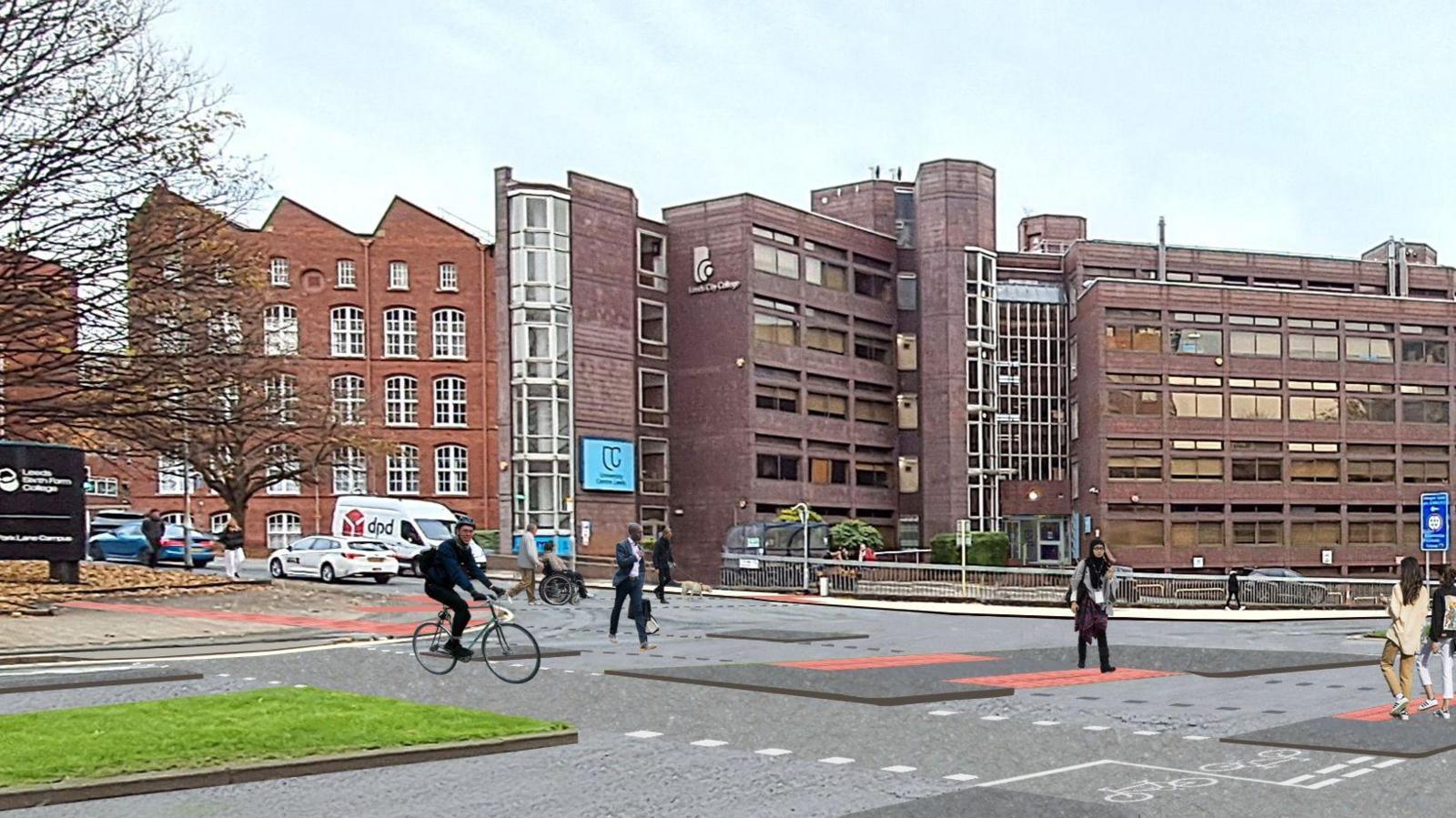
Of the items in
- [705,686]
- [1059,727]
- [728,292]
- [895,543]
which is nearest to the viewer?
[1059,727]

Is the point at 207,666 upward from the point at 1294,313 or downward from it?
downward

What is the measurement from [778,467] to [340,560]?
94.9 feet

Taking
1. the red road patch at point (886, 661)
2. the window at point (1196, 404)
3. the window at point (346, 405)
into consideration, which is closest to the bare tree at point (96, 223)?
the red road patch at point (886, 661)

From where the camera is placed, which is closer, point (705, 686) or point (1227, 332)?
point (705, 686)

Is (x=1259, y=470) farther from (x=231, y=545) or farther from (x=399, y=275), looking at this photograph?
(x=231, y=545)

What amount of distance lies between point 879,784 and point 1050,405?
243 feet

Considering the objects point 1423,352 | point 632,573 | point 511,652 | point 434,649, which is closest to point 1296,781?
point 511,652

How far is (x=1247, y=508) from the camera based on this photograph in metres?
77.7

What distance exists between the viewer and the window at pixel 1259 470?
255 ft

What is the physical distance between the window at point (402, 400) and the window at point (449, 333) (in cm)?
233

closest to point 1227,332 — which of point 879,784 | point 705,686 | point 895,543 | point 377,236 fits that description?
point 895,543

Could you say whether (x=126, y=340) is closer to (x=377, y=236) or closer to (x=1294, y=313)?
(x=377, y=236)

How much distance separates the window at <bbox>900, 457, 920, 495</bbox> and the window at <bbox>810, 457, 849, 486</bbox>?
402 centimetres

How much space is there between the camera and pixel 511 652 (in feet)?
56.0
